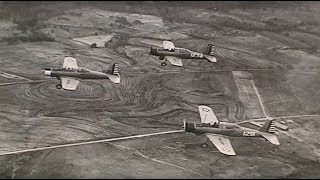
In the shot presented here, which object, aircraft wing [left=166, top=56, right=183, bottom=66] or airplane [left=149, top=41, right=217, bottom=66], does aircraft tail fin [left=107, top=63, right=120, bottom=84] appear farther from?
aircraft wing [left=166, top=56, right=183, bottom=66]

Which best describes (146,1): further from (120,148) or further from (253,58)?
(120,148)

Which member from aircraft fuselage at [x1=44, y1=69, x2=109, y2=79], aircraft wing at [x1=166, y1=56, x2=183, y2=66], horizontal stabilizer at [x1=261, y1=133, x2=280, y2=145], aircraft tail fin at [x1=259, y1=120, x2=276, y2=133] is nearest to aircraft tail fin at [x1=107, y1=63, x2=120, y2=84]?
aircraft fuselage at [x1=44, y1=69, x2=109, y2=79]

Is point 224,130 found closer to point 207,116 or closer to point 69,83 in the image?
point 207,116

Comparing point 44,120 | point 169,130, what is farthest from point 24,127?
point 169,130

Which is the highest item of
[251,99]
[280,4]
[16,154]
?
[280,4]

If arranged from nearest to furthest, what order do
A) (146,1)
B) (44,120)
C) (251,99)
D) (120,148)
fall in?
(120,148), (44,120), (251,99), (146,1)

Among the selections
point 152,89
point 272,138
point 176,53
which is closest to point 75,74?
point 152,89

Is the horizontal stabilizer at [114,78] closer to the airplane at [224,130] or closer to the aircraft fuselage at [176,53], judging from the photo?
the aircraft fuselage at [176,53]
